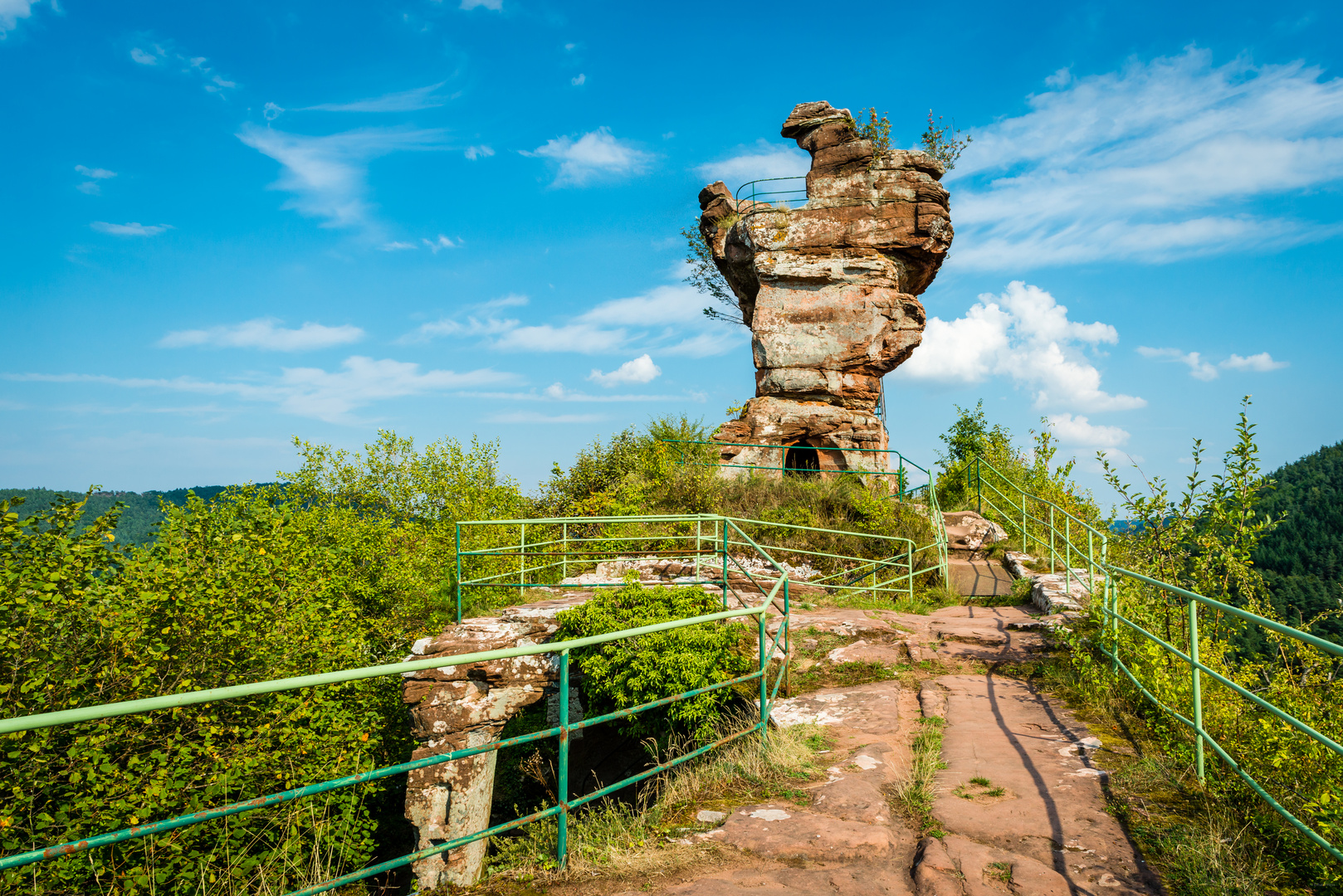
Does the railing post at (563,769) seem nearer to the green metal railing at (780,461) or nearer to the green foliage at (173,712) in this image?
the green foliage at (173,712)

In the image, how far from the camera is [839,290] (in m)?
17.5

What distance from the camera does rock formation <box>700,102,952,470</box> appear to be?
17422 mm

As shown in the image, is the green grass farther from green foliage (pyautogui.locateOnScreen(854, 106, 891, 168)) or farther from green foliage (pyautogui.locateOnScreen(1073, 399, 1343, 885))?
green foliage (pyautogui.locateOnScreen(854, 106, 891, 168))

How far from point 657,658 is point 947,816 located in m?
2.70

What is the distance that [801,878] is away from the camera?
3301 mm

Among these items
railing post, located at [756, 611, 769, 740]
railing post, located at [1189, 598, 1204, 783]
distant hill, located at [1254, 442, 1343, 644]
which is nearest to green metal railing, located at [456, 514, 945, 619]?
railing post, located at [756, 611, 769, 740]

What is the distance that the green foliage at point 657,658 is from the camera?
591 cm

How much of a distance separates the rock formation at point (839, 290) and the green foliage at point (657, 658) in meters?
10.3

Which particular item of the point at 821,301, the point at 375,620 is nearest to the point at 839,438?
the point at 821,301

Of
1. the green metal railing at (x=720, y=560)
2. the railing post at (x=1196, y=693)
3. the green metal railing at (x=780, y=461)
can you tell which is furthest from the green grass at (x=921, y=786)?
the green metal railing at (x=780, y=461)

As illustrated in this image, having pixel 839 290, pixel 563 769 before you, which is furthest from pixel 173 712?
pixel 839 290

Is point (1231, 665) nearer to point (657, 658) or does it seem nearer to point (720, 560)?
point (657, 658)

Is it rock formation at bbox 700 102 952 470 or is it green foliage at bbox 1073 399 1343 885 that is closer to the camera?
green foliage at bbox 1073 399 1343 885

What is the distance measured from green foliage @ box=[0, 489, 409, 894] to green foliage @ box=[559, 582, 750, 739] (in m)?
2.45
